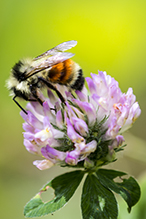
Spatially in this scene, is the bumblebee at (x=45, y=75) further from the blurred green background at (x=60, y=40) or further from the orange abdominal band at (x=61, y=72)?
the blurred green background at (x=60, y=40)

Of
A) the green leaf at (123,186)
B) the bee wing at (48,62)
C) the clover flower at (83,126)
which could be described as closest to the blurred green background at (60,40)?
the green leaf at (123,186)

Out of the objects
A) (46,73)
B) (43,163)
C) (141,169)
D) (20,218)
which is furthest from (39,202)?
(141,169)

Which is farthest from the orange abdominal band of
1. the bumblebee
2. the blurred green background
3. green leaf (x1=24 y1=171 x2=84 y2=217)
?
the blurred green background

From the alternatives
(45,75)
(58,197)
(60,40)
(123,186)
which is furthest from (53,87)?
(60,40)

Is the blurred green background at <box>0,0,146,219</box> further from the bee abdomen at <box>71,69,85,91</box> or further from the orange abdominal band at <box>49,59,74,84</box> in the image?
the orange abdominal band at <box>49,59,74,84</box>

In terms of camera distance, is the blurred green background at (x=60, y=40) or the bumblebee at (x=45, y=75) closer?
the bumblebee at (x=45, y=75)

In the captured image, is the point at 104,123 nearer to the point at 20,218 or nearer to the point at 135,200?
the point at 135,200

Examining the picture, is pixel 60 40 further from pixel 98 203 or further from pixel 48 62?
pixel 98 203
